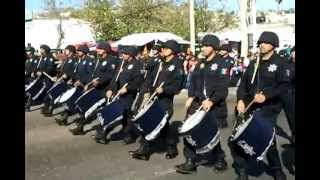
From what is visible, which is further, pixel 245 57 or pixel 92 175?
pixel 245 57

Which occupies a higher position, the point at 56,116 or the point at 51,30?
the point at 51,30

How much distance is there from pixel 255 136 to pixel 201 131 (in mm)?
945

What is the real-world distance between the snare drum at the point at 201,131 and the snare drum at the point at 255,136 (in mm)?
690

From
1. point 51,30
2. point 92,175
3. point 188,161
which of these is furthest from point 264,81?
point 51,30

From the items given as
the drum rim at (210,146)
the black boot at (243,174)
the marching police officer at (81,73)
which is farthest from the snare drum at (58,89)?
the black boot at (243,174)

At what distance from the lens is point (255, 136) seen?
19.8 ft

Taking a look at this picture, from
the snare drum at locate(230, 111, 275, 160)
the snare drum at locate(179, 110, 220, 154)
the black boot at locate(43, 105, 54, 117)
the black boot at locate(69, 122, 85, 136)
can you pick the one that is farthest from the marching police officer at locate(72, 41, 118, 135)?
the snare drum at locate(230, 111, 275, 160)

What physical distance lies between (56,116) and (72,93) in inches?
107

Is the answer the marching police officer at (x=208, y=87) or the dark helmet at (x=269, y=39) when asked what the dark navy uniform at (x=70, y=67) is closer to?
the marching police officer at (x=208, y=87)

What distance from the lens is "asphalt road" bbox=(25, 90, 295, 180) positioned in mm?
7516

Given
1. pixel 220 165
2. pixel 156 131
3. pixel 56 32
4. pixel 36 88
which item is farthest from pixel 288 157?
pixel 56 32
